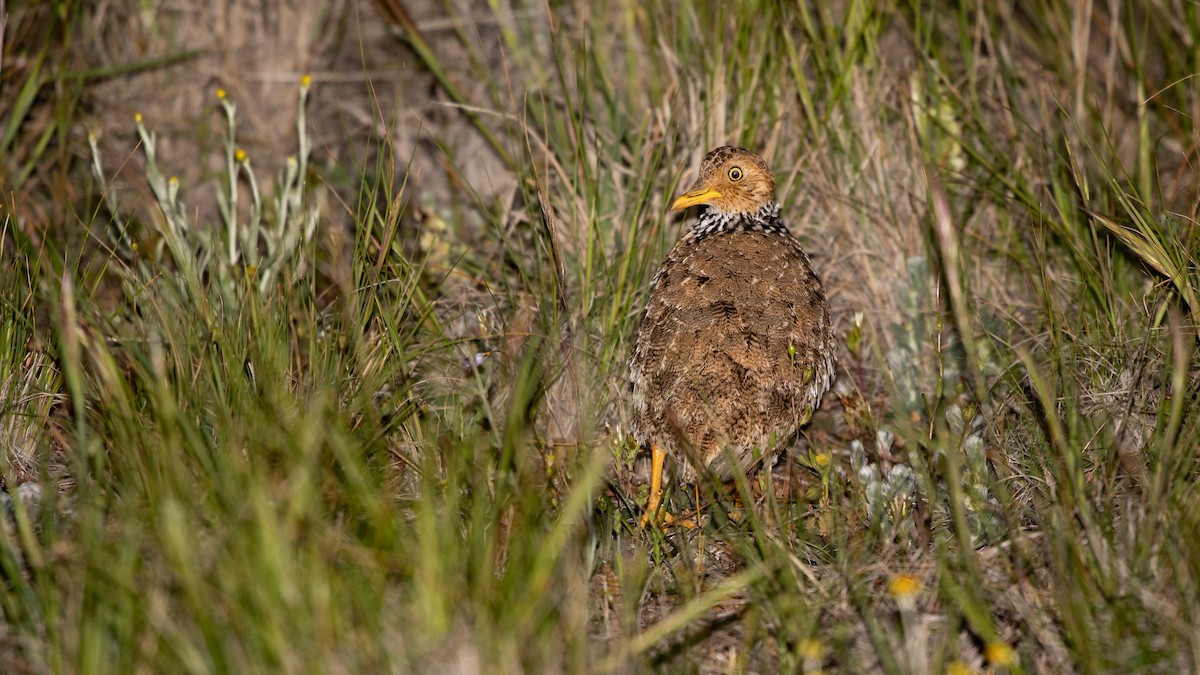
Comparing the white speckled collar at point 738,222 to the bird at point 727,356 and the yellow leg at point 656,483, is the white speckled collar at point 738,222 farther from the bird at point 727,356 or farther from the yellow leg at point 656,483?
the yellow leg at point 656,483

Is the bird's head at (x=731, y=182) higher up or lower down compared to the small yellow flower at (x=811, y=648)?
higher up

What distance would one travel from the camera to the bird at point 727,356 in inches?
183

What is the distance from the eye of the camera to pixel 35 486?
4.33 m

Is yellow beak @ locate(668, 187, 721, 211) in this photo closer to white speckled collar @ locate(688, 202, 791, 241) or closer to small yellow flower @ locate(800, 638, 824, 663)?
white speckled collar @ locate(688, 202, 791, 241)

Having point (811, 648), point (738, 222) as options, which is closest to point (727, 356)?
point (738, 222)

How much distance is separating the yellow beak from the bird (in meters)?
0.20

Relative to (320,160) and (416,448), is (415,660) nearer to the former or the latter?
(416,448)

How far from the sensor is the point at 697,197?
537 cm

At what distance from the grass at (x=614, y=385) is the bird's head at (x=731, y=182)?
0.89 ft

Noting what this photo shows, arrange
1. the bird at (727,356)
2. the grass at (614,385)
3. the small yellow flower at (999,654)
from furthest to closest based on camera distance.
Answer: the bird at (727,356), the grass at (614,385), the small yellow flower at (999,654)

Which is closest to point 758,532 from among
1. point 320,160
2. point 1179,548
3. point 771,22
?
point 1179,548

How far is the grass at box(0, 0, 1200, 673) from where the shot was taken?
3240 mm

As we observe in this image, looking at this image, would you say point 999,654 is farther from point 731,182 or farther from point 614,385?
point 731,182

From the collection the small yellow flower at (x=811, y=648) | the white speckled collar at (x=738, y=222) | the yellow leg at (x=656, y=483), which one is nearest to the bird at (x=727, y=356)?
the yellow leg at (x=656, y=483)
